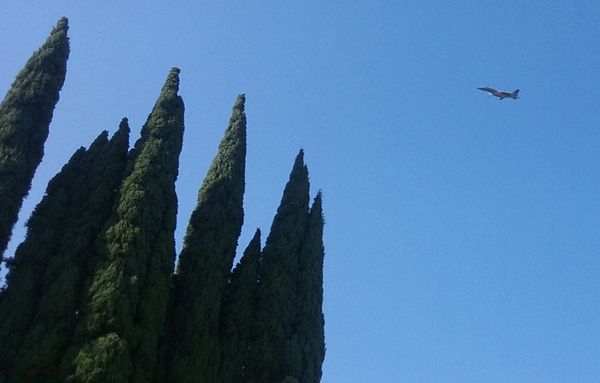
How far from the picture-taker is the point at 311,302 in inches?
881

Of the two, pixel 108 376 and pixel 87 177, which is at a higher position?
pixel 87 177

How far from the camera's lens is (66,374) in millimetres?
15680

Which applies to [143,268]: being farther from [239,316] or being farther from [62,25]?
[62,25]

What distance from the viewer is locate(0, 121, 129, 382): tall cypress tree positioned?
1600 centimetres

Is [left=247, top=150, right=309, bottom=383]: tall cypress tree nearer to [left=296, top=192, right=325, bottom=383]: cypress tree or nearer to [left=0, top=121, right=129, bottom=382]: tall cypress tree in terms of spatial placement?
[left=296, top=192, right=325, bottom=383]: cypress tree

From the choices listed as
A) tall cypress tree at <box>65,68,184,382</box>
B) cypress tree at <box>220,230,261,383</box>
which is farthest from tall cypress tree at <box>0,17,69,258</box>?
cypress tree at <box>220,230,261,383</box>

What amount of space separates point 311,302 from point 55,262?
7.88m

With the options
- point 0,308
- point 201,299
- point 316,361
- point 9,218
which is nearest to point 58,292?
point 0,308

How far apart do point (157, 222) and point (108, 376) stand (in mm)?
4302

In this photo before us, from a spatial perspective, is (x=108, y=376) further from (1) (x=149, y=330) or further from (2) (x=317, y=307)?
(2) (x=317, y=307)

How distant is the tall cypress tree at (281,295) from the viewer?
67.3 ft


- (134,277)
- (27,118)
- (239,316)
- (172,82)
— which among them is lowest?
(134,277)

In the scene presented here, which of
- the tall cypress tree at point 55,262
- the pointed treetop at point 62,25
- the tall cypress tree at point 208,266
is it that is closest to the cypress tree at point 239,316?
the tall cypress tree at point 208,266

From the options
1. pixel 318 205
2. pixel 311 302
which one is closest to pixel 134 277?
pixel 311 302
